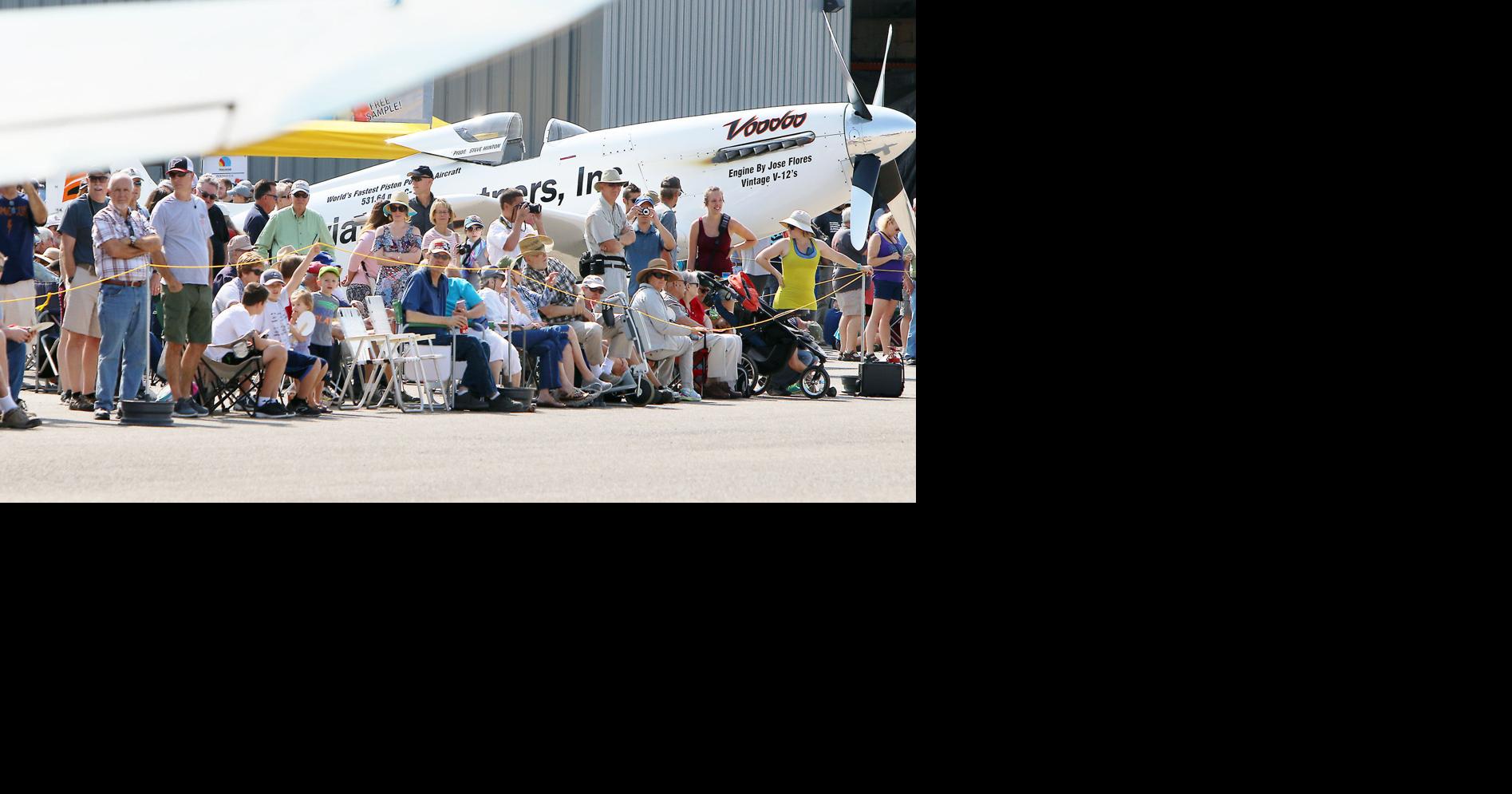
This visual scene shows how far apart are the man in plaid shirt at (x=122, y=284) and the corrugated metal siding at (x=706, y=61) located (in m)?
5.87

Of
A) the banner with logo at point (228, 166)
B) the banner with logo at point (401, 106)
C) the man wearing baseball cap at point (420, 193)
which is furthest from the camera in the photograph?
the banner with logo at point (228, 166)

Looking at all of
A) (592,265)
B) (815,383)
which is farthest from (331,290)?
(815,383)

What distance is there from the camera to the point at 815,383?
33.5 feet

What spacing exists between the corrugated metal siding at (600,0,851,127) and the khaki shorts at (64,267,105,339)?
578 centimetres

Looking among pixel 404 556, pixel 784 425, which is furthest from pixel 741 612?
pixel 784 425

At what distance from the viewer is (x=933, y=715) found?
3.39 meters

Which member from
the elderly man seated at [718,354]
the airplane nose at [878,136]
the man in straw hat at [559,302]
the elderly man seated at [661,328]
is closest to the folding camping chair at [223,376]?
the man in straw hat at [559,302]

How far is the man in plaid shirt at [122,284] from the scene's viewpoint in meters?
7.47

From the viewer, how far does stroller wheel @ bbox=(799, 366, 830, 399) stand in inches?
400

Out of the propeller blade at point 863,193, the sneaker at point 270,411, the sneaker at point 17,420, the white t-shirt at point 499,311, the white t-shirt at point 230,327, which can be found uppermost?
the propeller blade at point 863,193

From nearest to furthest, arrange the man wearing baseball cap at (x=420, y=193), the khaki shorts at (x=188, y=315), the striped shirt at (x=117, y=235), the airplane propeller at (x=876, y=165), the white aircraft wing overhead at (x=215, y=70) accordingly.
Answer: the white aircraft wing overhead at (x=215, y=70) → the striped shirt at (x=117, y=235) → the khaki shorts at (x=188, y=315) → the man wearing baseball cap at (x=420, y=193) → the airplane propeller at (x=876, y=165)

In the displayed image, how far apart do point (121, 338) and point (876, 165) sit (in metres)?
7.49

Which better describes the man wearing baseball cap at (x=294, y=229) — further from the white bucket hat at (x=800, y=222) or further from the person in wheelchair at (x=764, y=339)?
the white bucket hat at (x=800, y=222)

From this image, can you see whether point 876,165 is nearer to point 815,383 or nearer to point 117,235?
point 815,383
